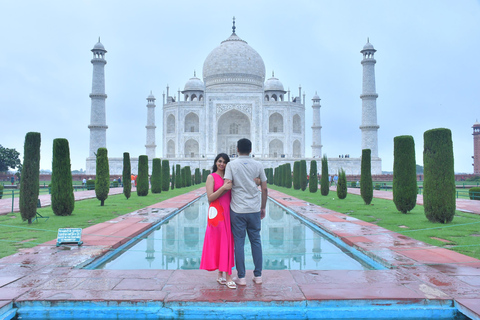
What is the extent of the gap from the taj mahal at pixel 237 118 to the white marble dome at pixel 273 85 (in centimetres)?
5

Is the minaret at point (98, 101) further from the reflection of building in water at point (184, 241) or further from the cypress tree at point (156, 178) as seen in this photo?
the reflection of building in water at point (184, 241)

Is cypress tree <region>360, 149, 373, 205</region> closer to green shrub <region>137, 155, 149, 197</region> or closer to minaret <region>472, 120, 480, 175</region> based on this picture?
green shrub <region>137, 155, 149, 197</region>

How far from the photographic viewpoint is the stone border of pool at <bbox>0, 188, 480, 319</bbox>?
2186 millimetres

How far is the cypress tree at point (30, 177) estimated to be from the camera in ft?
18.4

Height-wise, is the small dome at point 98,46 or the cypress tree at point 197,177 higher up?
the small dome at point 98,46

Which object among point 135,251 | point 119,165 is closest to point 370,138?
point 119,165

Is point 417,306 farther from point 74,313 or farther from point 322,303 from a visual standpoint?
point 74,313

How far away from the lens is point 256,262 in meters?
2.56

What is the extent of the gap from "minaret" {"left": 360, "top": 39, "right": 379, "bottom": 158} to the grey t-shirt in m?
25.4

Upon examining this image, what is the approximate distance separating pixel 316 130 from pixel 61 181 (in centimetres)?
2877

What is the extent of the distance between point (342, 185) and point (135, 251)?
7762mm

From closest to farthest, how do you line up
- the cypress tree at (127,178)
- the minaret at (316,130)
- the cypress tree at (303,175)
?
the cypress tree at (127,178)
the cypress tree at (303,175)
the minaret at (316,130)

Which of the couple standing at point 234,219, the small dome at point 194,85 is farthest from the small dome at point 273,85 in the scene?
the couple standing at point 234,219

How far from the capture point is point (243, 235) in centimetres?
258
